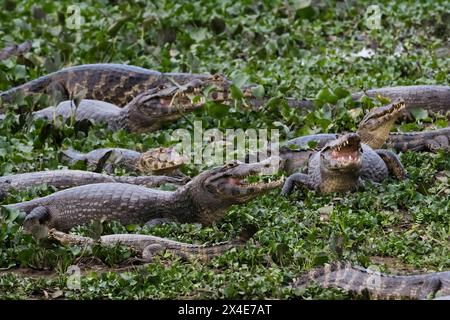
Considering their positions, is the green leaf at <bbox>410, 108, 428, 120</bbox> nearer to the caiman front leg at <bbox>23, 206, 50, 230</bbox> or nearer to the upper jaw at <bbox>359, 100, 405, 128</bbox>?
the upper jaw at <bbox>359, 100, 405, 128</bbox>

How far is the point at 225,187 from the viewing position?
33.0 ft

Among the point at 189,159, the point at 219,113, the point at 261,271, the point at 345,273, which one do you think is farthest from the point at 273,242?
the point at 219,113

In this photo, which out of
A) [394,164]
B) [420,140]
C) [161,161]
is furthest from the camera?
[420,140]

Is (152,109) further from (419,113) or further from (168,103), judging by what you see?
(419,113)

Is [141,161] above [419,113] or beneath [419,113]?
beneath

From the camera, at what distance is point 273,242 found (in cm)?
929

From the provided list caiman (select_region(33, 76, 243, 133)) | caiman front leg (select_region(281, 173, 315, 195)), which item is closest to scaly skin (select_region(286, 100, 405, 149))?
caiman front leg (select_region(281, 173, 315, 195))

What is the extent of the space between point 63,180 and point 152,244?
188 centimetres

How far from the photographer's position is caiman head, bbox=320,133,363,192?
10.6 metres

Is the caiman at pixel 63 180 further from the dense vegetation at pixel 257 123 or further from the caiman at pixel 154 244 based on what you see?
the caiman at pixel 154 244

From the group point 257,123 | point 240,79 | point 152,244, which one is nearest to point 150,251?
point 152,244

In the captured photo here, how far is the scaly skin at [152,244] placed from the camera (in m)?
9.23

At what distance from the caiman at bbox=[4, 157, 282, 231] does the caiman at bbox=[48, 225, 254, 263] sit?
0.54 m

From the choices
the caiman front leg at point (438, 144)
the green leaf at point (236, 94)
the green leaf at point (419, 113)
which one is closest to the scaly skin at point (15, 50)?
the green leaf at point (236, 94)
